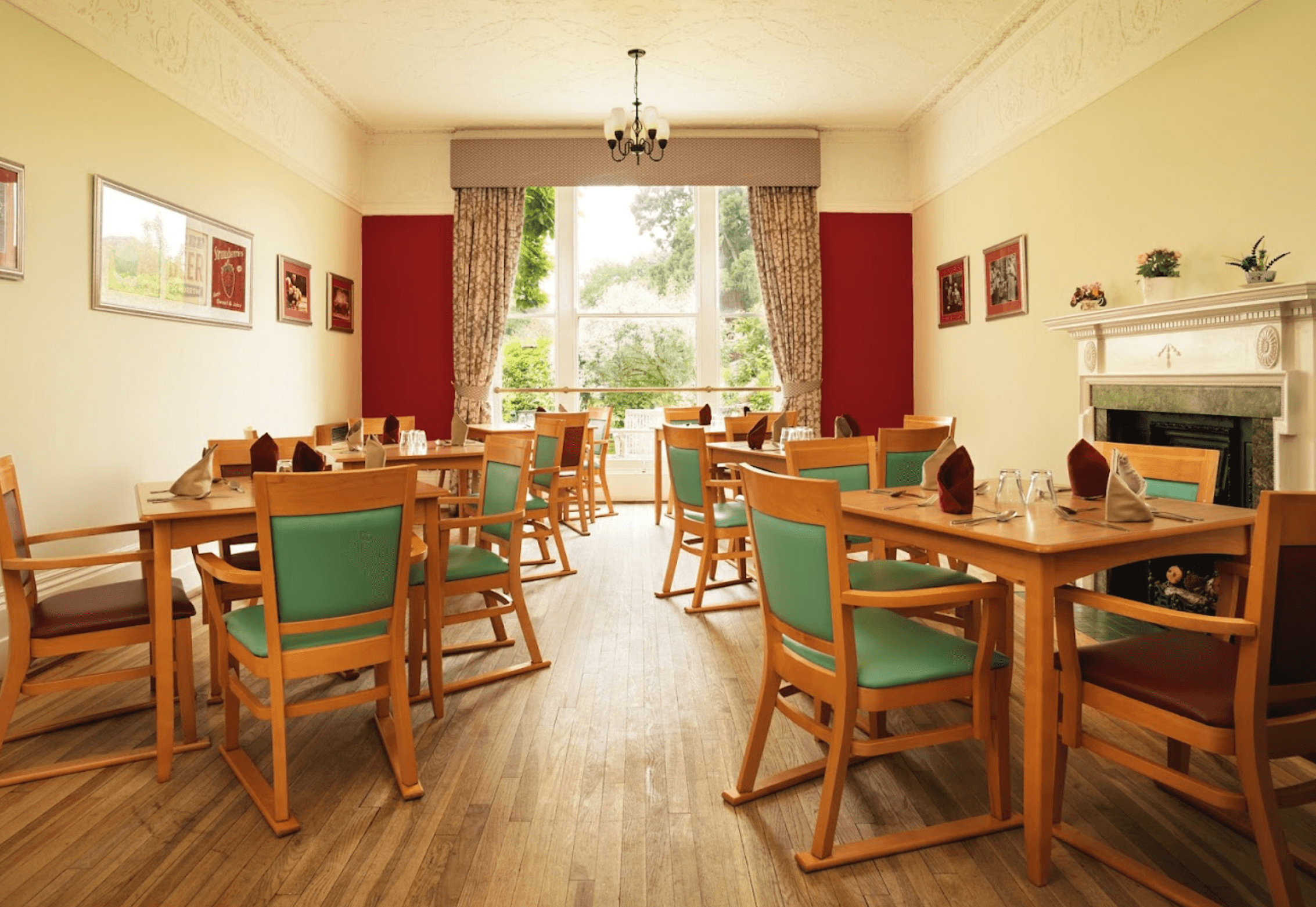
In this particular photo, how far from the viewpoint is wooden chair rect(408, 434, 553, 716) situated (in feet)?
9.45

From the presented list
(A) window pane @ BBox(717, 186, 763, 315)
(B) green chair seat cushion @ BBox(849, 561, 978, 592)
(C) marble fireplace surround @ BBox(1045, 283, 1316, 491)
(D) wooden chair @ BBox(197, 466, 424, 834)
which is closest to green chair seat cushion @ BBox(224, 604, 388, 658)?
(D) wooden chair @ BBox(197, 466, 424, 834)

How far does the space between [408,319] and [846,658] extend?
6.82m

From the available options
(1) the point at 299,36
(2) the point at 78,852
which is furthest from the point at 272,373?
(2) the point at 78,852

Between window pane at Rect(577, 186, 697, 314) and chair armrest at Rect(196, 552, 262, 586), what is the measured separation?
5.99 m

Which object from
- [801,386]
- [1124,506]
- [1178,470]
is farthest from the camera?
[801,386]

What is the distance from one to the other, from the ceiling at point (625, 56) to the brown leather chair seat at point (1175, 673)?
463cm

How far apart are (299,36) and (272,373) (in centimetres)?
236

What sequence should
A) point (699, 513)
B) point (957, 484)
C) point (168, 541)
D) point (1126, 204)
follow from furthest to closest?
point (1126, 204)
point (699, 513)
point (168, 541)
point (957, 484)

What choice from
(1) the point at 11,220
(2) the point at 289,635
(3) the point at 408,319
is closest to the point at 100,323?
(1) the point at 11,220

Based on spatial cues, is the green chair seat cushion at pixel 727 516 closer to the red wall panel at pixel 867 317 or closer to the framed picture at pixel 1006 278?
the framed picture at pixel 1006 278

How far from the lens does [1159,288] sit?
13.5ft

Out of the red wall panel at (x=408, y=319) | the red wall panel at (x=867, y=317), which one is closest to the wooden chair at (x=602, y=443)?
the red wall panel at (x=408, y=319)

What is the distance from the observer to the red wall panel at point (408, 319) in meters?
7.74

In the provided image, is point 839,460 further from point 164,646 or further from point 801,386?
point 801,386
